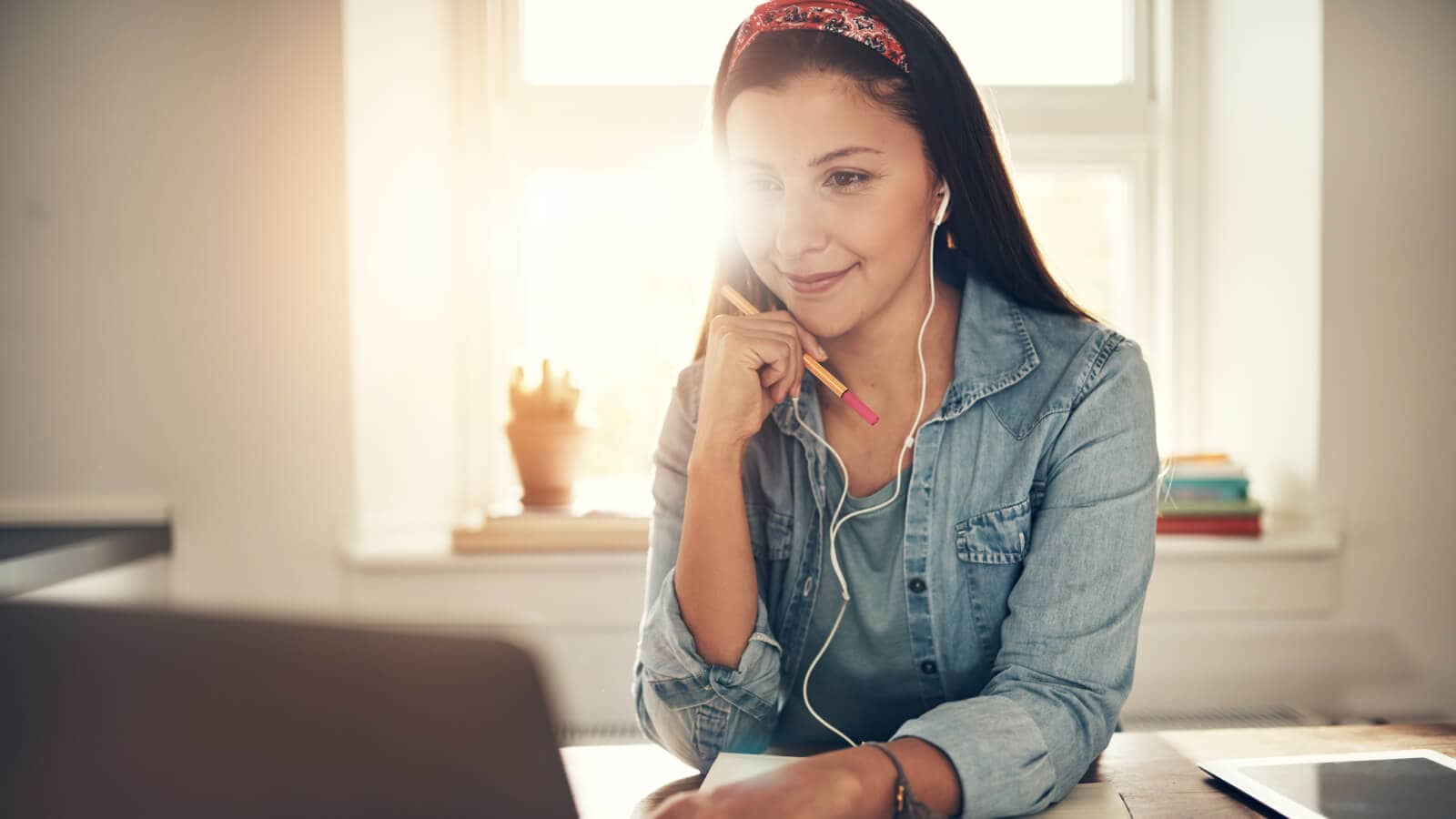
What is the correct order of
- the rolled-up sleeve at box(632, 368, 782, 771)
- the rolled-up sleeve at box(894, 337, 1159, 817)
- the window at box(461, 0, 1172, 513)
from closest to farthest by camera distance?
the rolled-up sleeve at box(894, 337, 1159, 817), the rolled-up sleeve at box(632, 368, 782, 771), the window at box(461, 0, 1172, 513)

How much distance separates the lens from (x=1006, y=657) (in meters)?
1.05

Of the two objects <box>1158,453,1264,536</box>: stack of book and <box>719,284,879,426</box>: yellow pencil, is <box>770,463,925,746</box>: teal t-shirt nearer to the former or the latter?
<box>719,284,879,426</box>: yellow pencil

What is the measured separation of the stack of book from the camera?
215 centimetres

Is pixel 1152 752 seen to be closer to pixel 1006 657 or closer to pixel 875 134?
pixel 1006 657

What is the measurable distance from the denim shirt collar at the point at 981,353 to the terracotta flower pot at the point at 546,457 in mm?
911

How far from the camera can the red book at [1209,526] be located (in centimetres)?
214

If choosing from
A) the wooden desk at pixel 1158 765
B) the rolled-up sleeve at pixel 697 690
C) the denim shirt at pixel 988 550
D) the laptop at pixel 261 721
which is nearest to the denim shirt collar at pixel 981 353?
the denim shirt at pixel 988 550

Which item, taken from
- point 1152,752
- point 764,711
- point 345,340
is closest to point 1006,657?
point 1152,752

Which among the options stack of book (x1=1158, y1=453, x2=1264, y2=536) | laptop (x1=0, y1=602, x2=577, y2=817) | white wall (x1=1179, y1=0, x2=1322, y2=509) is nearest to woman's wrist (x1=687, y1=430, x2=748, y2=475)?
laptop (x1=0, y1=602, x2=577, y2=817)

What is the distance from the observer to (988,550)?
46.7 inches

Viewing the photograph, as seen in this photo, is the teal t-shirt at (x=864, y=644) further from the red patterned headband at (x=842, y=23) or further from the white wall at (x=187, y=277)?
the white wall at (x=187, y=277)

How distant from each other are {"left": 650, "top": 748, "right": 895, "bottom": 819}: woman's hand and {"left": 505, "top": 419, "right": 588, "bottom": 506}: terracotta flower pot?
4.49ft

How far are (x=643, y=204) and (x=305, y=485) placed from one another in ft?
3.09

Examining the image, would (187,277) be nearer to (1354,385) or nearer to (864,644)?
(864,644)
